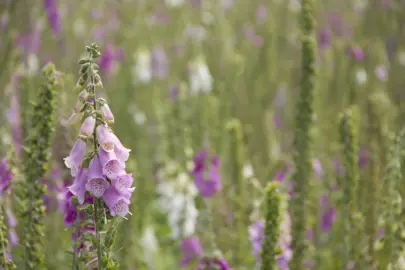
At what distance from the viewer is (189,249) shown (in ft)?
13.8

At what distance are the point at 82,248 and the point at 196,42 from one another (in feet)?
17.5

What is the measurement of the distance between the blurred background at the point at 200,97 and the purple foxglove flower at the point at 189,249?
190 millimetres

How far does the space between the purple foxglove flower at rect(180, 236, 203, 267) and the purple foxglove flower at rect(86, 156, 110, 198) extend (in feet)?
7.96

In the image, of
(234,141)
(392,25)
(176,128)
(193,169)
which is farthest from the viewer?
(392,25)

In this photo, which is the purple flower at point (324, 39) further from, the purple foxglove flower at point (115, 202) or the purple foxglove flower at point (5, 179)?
the purple foxglove flower at point (115, 202)

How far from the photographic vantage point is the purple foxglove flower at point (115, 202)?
1.72 meters

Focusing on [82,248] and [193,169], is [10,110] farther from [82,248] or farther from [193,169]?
[82,248]

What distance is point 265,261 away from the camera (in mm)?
2279

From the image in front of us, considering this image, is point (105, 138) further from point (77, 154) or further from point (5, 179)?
point (5, 179)

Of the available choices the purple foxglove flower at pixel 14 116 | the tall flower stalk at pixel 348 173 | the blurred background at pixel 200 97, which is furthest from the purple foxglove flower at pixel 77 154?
the purple foxglove flower at pixel 14 116

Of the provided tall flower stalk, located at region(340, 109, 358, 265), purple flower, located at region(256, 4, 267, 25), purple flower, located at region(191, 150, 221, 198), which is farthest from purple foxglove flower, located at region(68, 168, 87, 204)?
purple flower, located at region(256, 4, 267, 25)

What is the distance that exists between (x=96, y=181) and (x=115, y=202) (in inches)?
3.1

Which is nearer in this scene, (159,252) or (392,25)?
(159,252)

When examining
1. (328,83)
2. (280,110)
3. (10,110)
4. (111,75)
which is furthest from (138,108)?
(10,110)
